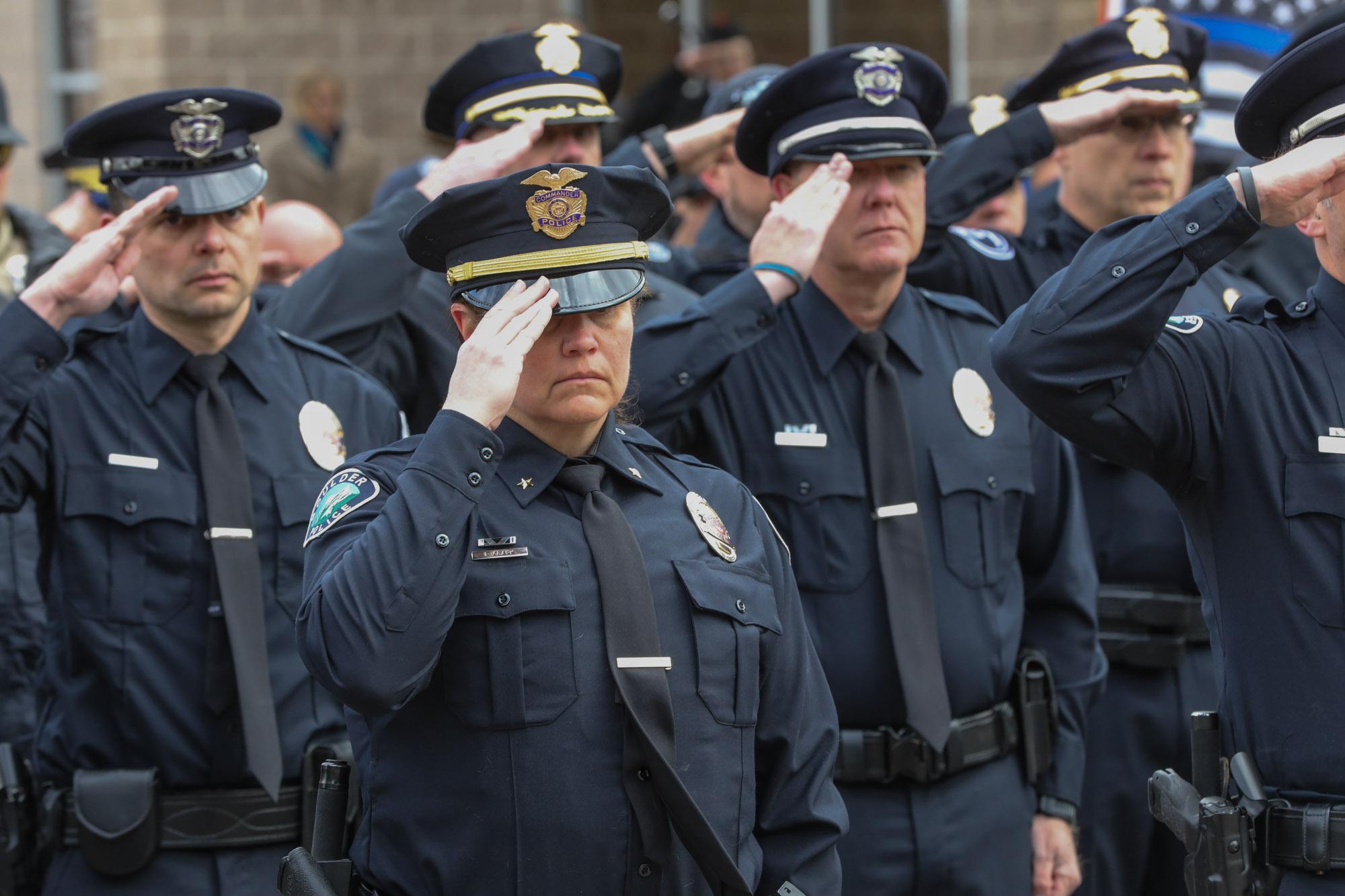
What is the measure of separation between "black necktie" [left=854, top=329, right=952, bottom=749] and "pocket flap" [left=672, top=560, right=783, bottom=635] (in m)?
0.89

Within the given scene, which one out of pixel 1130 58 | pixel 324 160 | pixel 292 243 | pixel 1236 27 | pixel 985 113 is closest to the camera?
pixel 1130 58

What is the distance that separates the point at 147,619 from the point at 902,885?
5.41 feet

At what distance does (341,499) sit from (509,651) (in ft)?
1.20

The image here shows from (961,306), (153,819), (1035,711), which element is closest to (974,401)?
(961,306)

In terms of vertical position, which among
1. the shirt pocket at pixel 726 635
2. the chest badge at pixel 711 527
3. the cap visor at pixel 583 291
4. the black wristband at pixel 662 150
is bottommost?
the shirt pocket at pixel 726 635

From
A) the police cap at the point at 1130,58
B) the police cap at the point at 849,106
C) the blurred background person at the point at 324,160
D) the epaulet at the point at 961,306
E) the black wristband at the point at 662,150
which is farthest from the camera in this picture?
the blurred background person at the point at 324,160

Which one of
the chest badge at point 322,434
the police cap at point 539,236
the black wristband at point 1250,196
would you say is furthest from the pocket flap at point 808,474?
the black wristband at point 1250,196

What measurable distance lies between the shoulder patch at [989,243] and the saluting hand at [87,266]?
2.17 m

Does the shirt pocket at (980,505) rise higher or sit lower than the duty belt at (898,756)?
higher

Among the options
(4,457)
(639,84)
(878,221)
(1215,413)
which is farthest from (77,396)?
(639,84)

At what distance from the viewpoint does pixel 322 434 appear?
13.8 ft

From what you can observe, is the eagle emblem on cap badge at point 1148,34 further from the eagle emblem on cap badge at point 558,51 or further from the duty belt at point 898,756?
the duty belt at point 898,756

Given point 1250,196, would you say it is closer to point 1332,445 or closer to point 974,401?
point 1332,445

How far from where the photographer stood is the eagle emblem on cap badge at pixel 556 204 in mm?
3139
